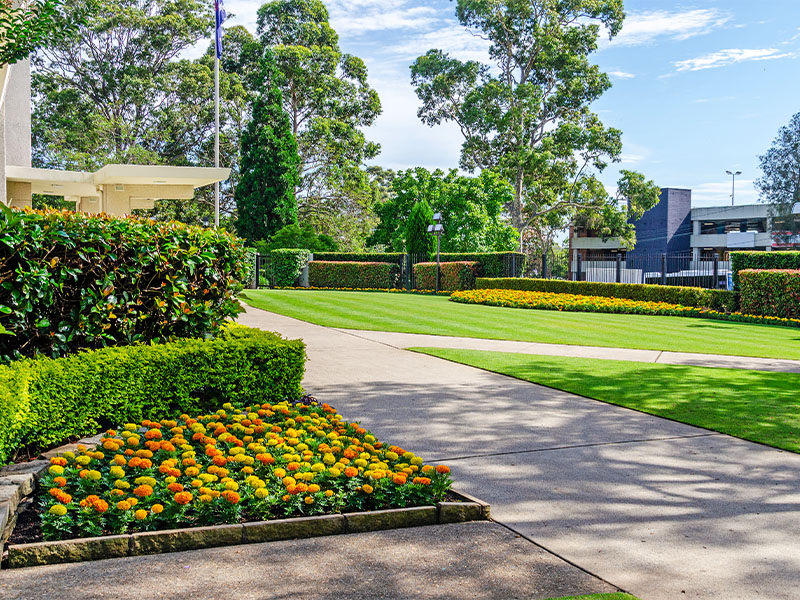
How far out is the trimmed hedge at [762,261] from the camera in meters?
19.7

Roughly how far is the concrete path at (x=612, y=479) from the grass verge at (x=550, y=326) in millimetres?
5681

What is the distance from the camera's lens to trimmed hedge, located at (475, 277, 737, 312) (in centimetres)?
2048

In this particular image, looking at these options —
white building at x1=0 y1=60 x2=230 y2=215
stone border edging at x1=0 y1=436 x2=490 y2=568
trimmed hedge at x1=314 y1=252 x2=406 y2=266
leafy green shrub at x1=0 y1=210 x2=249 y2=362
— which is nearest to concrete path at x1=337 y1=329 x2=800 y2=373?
leafy green shrub at x1=0 y1=210 x2=249 y2=362

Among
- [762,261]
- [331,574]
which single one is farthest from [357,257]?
[331,574]

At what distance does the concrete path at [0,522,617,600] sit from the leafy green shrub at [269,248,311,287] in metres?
27.9

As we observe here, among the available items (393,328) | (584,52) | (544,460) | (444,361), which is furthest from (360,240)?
(544,460)

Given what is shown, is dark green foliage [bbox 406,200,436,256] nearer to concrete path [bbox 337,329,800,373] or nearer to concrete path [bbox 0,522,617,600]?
concrete path [bbox 337,329,800,373]

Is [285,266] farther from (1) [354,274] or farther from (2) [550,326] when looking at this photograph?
(2) [550,326]

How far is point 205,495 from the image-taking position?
12.3ft

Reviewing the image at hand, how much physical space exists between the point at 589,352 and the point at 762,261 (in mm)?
11600

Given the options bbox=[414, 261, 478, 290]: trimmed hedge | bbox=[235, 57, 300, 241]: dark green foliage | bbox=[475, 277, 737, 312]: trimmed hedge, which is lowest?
bbox=[475, 277, 737, 312]: trimmed hedge

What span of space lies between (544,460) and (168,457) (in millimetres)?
2674

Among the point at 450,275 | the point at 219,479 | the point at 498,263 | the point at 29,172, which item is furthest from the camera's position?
the point at 450,275

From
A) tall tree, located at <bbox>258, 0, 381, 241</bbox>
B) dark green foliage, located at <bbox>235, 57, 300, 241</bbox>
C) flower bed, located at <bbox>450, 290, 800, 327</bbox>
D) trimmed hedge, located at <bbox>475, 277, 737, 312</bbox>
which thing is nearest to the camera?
flower bed, located at <bbox>450, 290, 800, 327</bbox>
